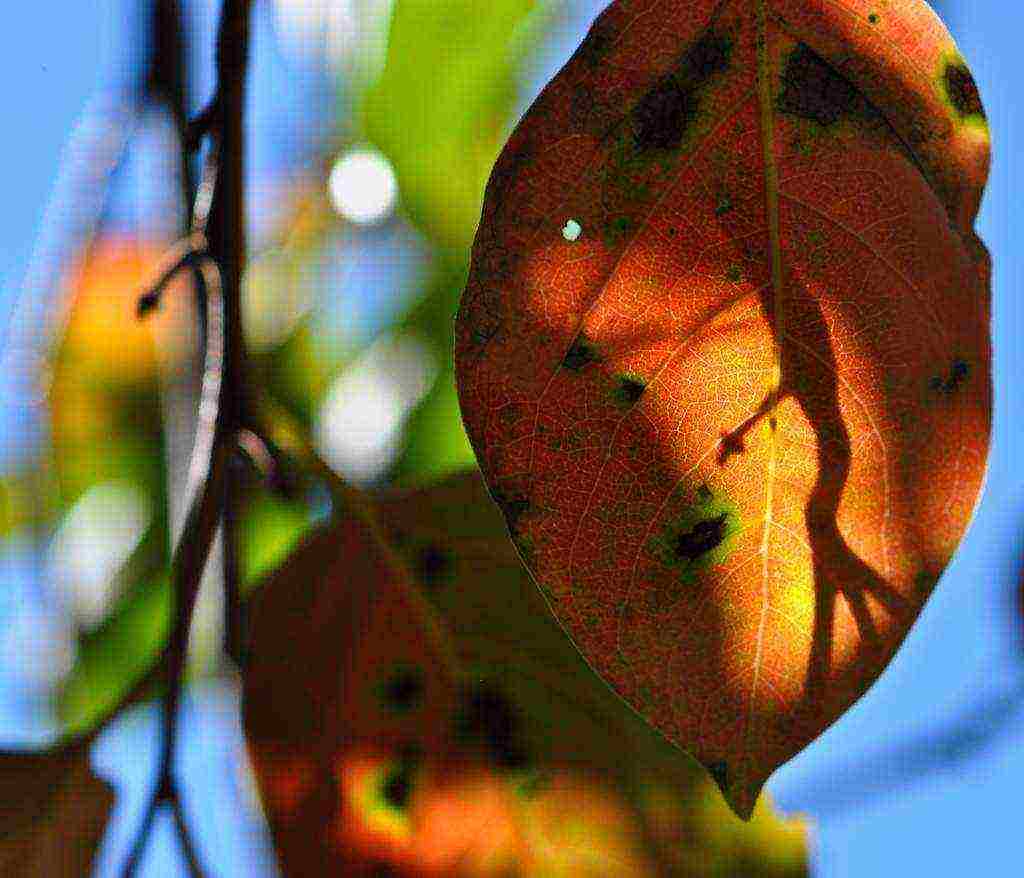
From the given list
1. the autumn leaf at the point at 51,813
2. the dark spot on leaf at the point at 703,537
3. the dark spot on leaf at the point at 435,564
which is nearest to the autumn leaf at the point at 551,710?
the dark spot on leaf at the point at 435,564

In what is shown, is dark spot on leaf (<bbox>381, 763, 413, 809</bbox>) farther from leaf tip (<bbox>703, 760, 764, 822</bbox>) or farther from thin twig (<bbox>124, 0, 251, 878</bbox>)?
leaf tip (<bbox>703, 760, 764, 822</bbox>)

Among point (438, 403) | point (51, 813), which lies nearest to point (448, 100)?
point (438, 403)

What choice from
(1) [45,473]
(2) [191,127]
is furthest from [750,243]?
(1) [45,473]

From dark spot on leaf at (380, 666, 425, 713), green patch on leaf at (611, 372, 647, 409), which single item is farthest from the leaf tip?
dark spot on leaf at (380, 666, 425, 713)

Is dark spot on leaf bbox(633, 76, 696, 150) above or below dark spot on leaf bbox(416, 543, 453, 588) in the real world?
above

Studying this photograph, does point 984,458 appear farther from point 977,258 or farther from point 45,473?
point 45,473

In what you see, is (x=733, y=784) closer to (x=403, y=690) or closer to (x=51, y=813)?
(x=403, y=690)
